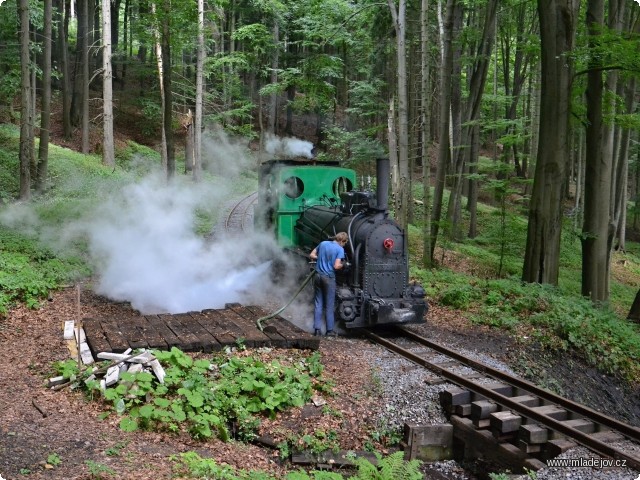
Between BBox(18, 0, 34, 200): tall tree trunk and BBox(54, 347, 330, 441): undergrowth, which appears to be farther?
BBox(18, 0, 34, 200): tall tree trunk

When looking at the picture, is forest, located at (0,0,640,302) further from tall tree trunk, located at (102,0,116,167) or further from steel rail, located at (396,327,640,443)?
steel rail, located at (396,327,640,443)

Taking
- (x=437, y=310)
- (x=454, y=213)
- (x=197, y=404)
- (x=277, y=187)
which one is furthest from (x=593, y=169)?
(x=197, y=404)

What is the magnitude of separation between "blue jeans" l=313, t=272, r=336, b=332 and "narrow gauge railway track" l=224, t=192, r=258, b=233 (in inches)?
359

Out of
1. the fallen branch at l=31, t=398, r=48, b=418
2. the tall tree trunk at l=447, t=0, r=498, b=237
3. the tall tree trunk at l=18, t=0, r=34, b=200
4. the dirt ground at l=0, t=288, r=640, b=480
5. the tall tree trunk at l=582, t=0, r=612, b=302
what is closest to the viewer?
the dirt ground at l=0, t=288, r=640, b=480

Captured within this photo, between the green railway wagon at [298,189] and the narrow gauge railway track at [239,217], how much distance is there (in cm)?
605

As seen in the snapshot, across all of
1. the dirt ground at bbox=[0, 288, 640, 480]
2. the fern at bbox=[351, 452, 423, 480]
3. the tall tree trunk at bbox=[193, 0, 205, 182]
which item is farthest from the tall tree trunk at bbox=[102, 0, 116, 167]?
the fern at bbox=[351, 452, 423, 480]

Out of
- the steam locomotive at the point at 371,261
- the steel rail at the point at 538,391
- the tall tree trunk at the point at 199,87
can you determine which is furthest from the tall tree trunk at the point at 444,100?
the tall tree trunk at the point at 199,87

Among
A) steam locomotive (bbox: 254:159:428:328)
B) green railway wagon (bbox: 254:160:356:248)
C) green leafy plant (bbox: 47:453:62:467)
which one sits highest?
green railway wagon (bbox: 254:160:356:248)

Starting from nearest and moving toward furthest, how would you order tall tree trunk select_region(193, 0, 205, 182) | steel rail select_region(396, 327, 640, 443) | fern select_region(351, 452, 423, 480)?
fern select_region(351, 452, 423, 480) → steel rail select_region(396, 327, 640, 443) → tall tree trunk select_region(193, 0, 205, 182)

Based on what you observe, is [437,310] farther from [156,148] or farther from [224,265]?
[156,148]

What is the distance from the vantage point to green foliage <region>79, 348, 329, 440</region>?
5.60m

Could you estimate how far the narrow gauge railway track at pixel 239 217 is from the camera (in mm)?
18456

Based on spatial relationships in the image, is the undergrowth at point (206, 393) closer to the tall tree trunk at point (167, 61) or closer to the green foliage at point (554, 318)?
the green foliage at point (554, 318)

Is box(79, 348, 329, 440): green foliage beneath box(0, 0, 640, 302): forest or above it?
beneath
